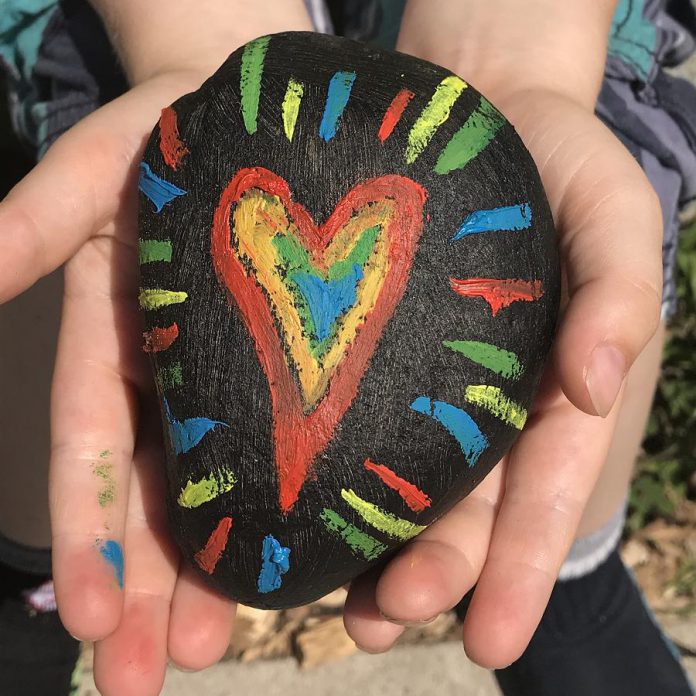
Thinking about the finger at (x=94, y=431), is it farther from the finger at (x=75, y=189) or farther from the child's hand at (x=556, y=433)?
the child's hand at (x=556, y=433)

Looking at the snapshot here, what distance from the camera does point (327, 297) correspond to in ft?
5.24

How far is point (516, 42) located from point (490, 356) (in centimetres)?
108

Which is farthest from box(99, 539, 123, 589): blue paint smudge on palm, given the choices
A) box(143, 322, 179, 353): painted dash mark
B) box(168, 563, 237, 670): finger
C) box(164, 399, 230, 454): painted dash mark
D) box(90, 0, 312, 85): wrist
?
box(90, 0, 312, 85): wrist

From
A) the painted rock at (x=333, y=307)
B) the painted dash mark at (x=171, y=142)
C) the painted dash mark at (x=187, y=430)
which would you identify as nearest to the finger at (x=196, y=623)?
the painted rock at (x=333, y=307)

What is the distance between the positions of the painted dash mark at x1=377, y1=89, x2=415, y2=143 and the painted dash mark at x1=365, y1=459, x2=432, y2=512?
0.63 m

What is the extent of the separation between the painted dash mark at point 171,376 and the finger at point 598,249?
0.72 m

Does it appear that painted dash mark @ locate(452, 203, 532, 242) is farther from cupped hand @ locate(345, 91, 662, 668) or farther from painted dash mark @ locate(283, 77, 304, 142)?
painted dash mark @ locate(283, 77, 304, 142)

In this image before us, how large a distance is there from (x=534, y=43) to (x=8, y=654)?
91.7 inches

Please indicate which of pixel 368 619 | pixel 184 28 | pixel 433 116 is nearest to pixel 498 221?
pixel 433 116

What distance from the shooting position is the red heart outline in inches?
62.0

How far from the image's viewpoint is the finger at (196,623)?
5.91 ft

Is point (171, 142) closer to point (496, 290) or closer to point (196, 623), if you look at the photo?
point (496, 290)

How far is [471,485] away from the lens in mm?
1743

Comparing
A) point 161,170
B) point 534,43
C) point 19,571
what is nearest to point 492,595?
→ point 161,170
